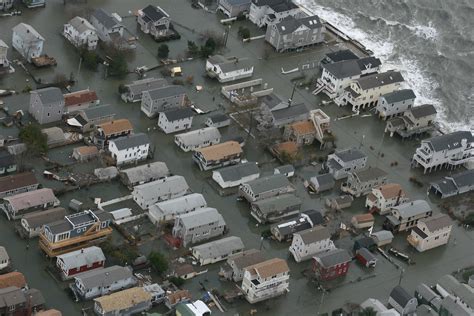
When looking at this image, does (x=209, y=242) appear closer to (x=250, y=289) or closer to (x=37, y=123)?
(x=250, y=289)

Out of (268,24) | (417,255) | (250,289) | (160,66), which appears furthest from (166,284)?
(268,24)

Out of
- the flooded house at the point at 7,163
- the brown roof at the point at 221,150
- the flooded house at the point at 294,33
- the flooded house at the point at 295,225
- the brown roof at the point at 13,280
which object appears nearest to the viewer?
the brown roof at the point at 13,280

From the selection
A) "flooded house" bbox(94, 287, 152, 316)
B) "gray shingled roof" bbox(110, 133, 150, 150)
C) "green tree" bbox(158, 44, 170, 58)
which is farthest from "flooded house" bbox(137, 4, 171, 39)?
"flooded house" bbox(94, 287, 152, 316)

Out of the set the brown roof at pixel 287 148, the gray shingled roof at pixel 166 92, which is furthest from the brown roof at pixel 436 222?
the gray shingled roof at pixel 166 92

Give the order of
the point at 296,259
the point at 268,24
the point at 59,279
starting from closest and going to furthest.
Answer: the point at 59,279 → the point at 296,259 → the point at 268,24

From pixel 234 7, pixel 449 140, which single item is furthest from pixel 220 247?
pixel 234 7

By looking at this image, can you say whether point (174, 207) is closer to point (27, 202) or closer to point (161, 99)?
point (27, 202)

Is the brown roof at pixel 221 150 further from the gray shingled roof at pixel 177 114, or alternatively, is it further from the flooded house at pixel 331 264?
the flooded house at pixel 331 264
